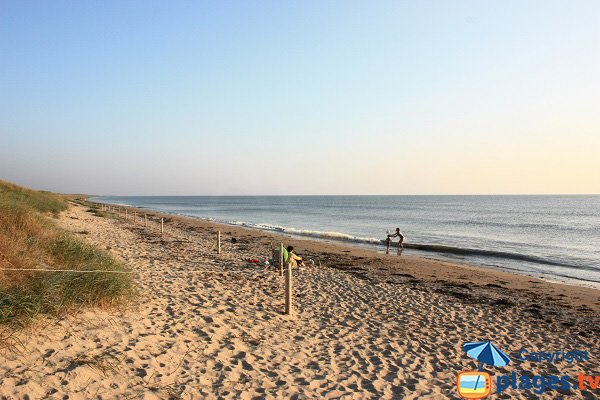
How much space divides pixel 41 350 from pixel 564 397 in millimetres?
7288

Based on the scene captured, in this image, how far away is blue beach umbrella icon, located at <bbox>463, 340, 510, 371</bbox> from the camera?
21.9ft

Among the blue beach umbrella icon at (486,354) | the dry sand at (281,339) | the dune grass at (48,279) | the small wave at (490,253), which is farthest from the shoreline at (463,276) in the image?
the dune grass at (48,279)

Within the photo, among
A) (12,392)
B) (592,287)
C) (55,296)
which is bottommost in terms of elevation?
(592,287)

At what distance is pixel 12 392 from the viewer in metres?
4.01

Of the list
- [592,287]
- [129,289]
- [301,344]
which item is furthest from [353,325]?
[592,287]

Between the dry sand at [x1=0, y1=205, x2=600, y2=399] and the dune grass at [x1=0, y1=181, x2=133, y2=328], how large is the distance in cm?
30

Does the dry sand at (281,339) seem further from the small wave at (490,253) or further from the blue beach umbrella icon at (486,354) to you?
the small wave at (490,253)

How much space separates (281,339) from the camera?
699cm

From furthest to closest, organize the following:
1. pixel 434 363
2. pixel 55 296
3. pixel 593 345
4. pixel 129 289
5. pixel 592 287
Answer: pixel 592 287 < pixel 593 345 < pixel 129 289 < pixel 434 363 < pixel 55 296

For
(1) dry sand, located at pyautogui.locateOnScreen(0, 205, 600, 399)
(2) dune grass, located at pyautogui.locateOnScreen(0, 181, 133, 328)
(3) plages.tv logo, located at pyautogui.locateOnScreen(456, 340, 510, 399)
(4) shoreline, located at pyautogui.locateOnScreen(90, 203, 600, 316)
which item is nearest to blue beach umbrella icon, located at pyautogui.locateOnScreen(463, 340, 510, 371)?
(3) plages.tv logo, located at pyautogui.locateOnScreen(456, 340, 510, 399)

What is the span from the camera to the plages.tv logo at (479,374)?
5.68m

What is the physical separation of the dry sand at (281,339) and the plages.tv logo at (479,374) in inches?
5.7

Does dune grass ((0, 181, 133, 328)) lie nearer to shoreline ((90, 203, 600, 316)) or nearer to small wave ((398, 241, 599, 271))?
shoreline ((90, 203, 600, 316))

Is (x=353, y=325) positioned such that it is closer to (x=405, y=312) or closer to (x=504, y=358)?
(x=405, y=312)
